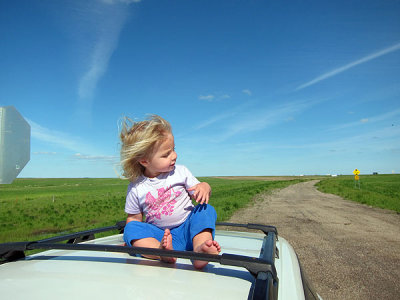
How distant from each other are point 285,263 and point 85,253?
1.08 m

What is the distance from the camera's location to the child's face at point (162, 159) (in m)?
2.23

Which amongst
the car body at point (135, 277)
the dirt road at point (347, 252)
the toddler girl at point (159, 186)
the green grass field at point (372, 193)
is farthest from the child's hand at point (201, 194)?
the green grass field at point (372, 193)

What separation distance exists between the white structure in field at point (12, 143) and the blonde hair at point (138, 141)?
2064 millimetres

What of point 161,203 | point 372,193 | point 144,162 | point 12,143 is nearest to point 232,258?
point 161,203

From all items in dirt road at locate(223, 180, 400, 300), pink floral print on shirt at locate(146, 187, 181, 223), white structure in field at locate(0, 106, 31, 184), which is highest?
white structure in field at locate(0, 106, 31, 184)

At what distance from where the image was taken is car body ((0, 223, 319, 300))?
977 millimetres

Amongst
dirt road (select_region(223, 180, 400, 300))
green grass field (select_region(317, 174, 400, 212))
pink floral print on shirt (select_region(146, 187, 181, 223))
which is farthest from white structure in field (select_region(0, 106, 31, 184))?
green grass field (select_region(317, 174, 400, 212))

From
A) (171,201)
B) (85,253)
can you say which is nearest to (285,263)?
(171,201)

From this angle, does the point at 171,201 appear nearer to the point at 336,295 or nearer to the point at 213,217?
the point at 213,217

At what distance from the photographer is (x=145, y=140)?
219cm

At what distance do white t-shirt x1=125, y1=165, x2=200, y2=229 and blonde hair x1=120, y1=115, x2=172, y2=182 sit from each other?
0.39 feet

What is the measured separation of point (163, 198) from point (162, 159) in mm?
297

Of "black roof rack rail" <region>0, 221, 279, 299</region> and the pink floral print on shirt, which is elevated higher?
the pink floral print on shirt

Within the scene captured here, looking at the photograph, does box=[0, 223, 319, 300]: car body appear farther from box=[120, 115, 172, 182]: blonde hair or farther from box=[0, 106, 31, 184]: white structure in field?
box=[0, 106, 31, 184]: white structure in field
